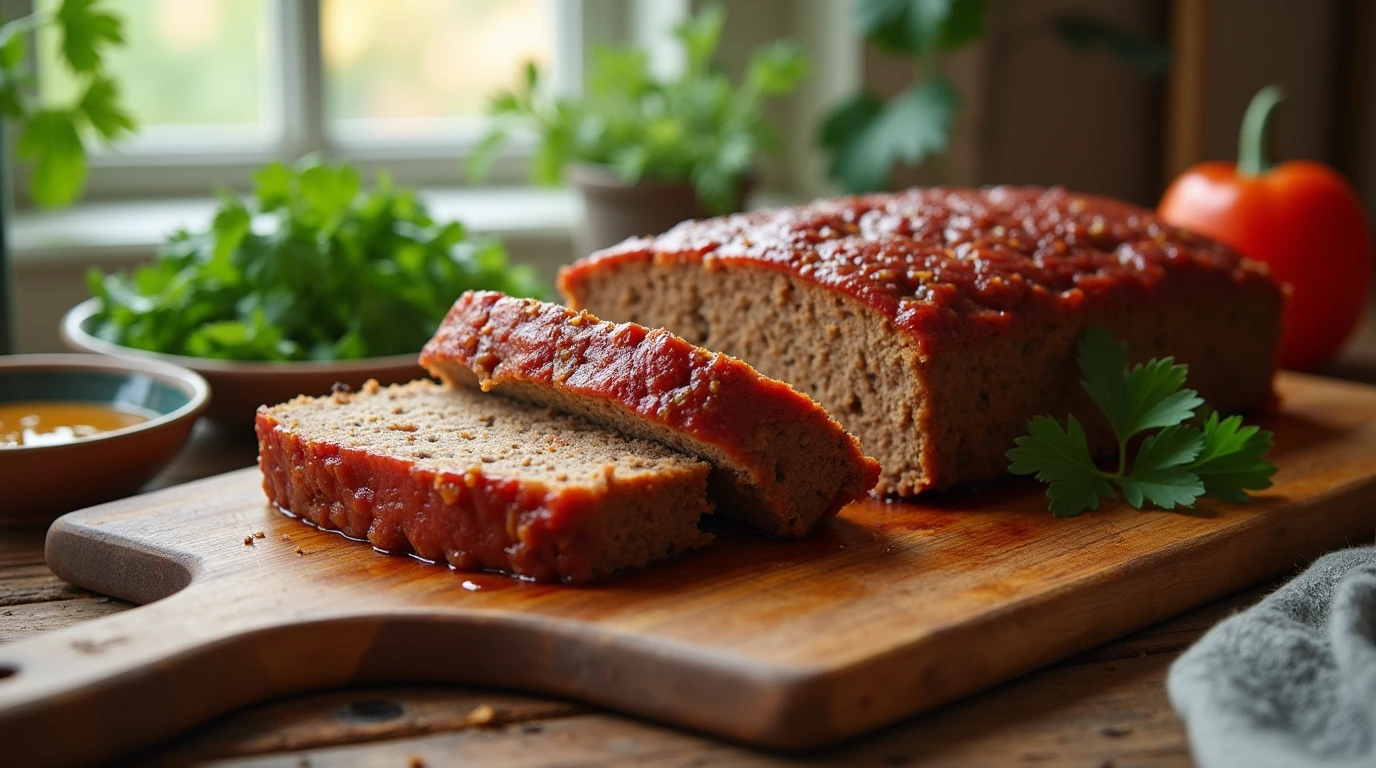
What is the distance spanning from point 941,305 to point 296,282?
1.73m

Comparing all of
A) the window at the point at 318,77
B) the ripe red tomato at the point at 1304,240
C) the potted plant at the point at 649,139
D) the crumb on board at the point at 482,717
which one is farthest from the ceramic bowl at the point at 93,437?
the ripe red tomato at the point at 1304,240

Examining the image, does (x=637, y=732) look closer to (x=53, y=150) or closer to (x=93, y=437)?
(x=93, y=437)

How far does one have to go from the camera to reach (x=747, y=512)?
2.79m

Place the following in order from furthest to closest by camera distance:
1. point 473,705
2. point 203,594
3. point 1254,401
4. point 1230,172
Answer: point 1230,172, point 1254,401, point 203,594, point 473,705

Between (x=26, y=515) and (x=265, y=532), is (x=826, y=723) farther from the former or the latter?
(x=26, y=515)

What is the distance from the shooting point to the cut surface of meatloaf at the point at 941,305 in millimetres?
3029

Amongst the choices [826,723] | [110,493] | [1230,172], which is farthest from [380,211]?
[1230,172]

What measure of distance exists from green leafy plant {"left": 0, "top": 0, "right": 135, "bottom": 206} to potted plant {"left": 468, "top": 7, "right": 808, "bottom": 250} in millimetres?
1659

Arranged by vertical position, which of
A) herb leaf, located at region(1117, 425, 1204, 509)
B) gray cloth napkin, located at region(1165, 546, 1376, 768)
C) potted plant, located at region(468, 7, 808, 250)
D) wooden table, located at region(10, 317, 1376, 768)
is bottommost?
wooden table, located at region(10, 317, 1376, 768)

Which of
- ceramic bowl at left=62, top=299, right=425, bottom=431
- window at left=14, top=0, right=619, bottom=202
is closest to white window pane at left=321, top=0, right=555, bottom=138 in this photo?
window at left=14, top=0, right=619, bottom=202

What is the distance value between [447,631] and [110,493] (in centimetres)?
120

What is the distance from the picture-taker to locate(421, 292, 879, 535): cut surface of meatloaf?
2.63m

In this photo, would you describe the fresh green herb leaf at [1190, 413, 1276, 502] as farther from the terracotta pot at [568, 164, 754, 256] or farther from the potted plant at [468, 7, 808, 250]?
the terracotta pot at [568, 164, 754, 256]

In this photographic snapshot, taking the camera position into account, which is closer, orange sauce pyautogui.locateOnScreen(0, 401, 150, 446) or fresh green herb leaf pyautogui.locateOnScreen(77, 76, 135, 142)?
orange sauce pyautogui.locateOnScreen(0, 401, 150, 446)
